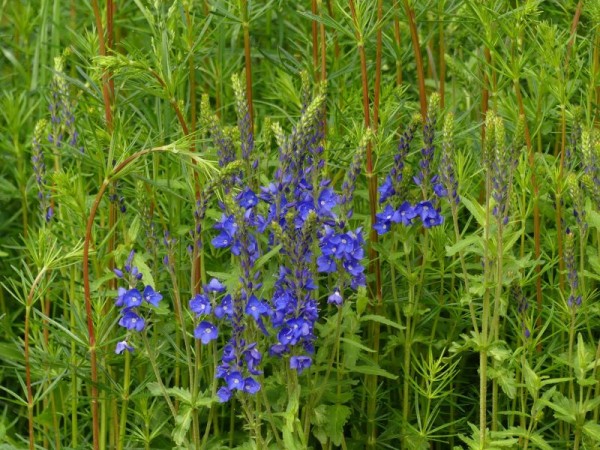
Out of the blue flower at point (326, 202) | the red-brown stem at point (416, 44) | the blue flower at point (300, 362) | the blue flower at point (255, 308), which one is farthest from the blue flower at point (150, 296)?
the red-brown stem at point (416, 44)

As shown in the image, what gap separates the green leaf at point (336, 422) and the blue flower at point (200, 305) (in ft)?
2.52

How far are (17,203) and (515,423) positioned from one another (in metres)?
3.21

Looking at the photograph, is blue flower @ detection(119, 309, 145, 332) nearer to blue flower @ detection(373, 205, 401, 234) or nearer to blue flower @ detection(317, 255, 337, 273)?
blue flower @ detection(317, 255, 337, 273)

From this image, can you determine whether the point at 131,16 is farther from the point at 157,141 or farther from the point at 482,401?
the point at 482,401

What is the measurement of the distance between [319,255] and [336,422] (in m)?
0.71

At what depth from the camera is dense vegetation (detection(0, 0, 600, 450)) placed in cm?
402

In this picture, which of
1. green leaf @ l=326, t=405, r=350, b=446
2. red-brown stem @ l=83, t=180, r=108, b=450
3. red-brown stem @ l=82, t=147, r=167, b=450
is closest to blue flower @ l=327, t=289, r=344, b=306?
green leaf @ l=326, t=405, r=350, b=446

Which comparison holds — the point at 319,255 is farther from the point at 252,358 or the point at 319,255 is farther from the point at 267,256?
the point at 252,358

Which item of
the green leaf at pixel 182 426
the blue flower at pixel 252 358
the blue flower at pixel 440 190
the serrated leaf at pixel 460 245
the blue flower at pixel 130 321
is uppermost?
the blue flower at pixel 440 190

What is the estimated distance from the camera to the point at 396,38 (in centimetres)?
509

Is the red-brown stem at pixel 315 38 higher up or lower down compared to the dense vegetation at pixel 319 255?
higher up

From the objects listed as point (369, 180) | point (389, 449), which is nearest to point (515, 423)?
point (389, 449)

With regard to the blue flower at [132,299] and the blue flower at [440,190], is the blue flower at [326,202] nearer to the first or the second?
the blue flower at [440,190]

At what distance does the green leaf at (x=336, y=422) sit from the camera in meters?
4.29
